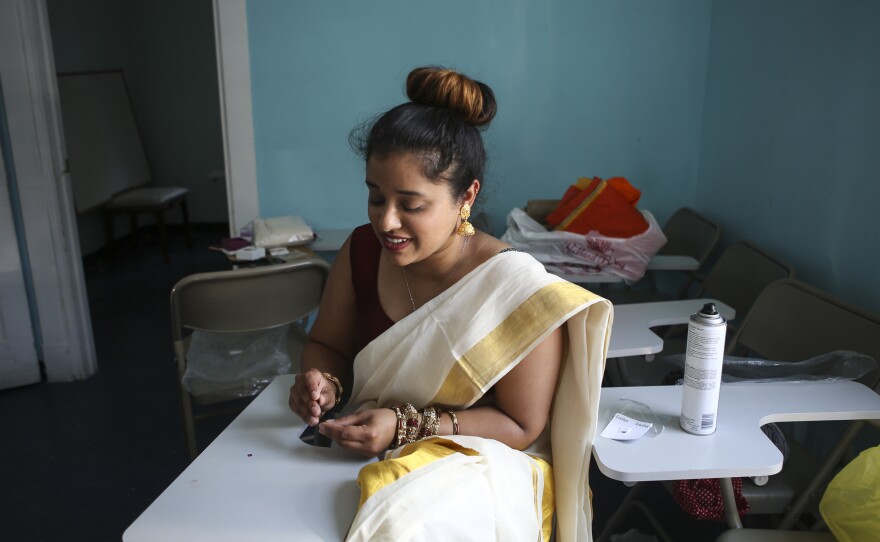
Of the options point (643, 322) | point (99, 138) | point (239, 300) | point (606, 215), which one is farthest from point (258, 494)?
point (99, 138)

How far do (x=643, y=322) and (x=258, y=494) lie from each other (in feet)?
4.29

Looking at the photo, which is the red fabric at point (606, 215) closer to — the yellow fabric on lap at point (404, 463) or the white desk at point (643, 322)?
the white desk at point (643, 322)

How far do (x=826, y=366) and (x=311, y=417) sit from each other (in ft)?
4.11

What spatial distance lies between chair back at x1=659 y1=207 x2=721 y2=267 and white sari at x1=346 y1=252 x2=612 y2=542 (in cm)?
176

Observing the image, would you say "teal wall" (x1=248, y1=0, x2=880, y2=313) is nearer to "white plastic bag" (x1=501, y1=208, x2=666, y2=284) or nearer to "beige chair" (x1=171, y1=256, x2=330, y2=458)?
"white plastic bag" (x1=501, y1=208, x2=666, y2=284)

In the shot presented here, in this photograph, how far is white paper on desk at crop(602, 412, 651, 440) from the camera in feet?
4.40

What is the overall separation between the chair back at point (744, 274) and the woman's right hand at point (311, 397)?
166 centimetres

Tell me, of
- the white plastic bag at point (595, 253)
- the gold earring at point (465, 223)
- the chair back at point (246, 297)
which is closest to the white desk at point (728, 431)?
the gold earring at point (465, 223)

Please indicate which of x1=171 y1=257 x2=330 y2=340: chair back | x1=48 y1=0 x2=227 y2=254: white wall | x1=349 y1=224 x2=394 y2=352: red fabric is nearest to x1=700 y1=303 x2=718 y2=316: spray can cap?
x1=349 y1=224 x2=394 y2=352: red fabric

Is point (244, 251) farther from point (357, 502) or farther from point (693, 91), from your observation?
point (693, 91)

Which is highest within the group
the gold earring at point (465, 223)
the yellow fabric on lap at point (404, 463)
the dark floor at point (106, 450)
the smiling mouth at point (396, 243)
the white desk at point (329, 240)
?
the gold earring at point (465, 223)

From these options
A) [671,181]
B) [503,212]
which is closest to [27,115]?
[503,212]

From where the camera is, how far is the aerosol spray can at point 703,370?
129cm

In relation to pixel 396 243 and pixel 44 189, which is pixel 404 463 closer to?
pixel 396 243
